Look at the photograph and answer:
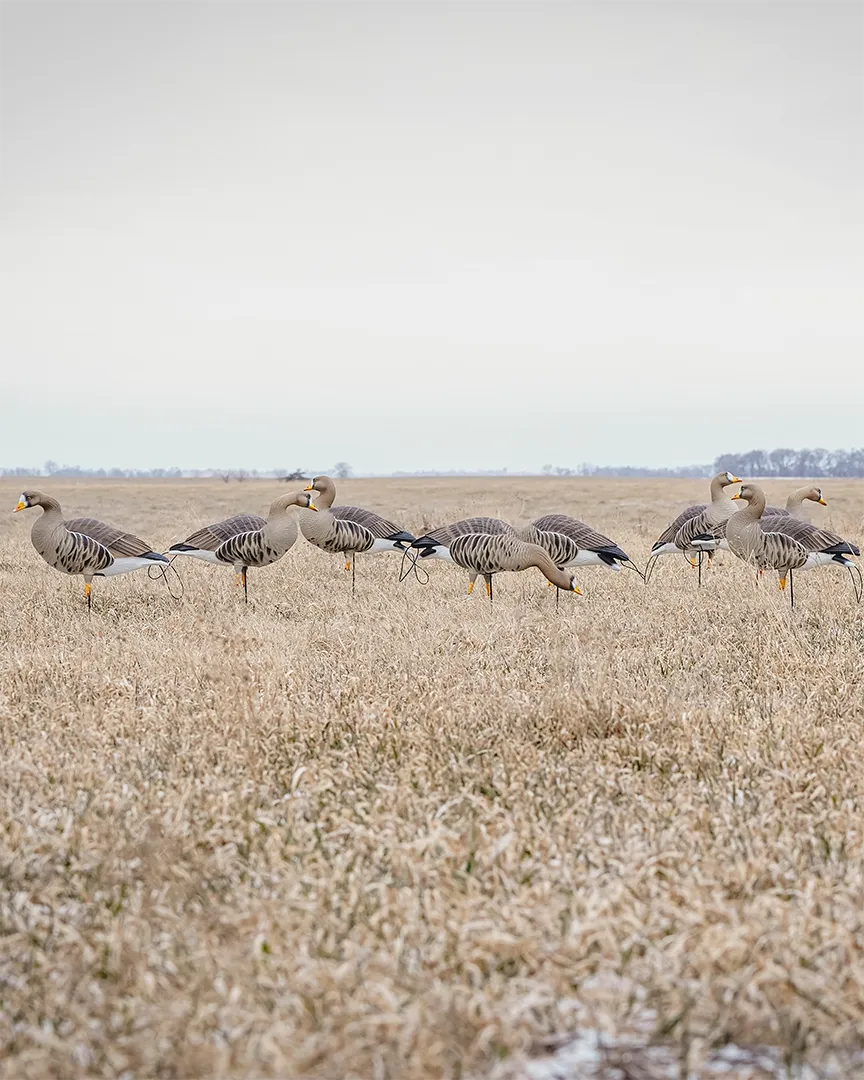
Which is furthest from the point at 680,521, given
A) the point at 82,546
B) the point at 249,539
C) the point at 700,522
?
the point at 82,546

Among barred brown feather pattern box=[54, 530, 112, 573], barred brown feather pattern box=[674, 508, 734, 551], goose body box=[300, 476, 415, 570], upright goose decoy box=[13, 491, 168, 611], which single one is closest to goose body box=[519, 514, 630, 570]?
barred brown feather pattern box=[674, 508, 734, 551]

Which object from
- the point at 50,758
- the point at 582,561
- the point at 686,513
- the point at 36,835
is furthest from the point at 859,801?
the point at 686,513

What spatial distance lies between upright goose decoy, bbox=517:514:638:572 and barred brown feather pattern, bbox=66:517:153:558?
5.41 metres

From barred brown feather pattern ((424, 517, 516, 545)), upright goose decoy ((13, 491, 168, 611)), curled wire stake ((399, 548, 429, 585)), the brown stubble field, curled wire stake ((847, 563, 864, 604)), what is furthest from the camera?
curled wire stake ((399, 548, 429, 585))

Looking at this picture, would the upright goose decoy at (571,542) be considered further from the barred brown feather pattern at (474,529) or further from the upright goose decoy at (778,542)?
the upright goose decoy at (778,542)

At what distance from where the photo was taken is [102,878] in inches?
153

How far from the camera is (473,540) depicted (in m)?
11.7

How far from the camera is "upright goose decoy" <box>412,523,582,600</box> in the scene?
1130 centimetres

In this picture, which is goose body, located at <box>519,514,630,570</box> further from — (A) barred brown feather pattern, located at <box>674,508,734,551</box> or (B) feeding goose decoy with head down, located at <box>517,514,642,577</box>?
(A) barred brown feather pattern, located at <box>674,508,734,551</box>

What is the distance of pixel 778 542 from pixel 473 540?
3841 millimetres

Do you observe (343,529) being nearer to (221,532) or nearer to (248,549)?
(248,549)

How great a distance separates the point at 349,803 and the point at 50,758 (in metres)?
1.97

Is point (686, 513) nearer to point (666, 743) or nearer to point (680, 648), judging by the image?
point (680, 648)

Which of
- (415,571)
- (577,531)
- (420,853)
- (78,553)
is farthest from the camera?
(415,571)
